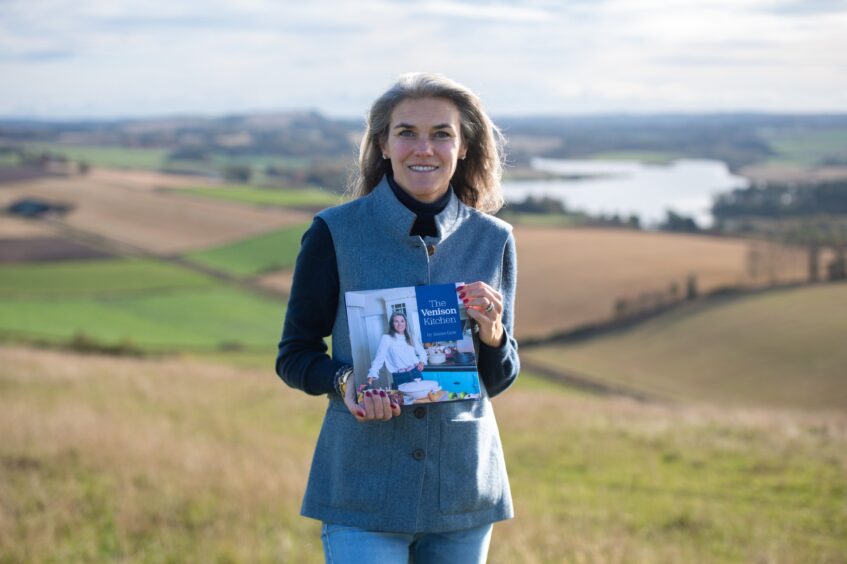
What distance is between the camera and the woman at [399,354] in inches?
98.0

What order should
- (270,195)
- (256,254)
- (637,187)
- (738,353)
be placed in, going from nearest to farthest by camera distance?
(738,353) → (256,254) → (270,195) → (637,187)

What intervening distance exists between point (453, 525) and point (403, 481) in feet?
0.67

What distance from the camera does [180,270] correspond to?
44.5 meters

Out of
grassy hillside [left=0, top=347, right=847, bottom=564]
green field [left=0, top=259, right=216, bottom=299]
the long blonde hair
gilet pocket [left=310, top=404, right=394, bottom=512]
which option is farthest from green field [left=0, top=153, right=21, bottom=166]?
gilet pocket [left=310, top=404, right=394, bottom=512]

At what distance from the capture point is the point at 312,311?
8.54ft

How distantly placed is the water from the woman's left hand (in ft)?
155

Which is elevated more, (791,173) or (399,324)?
(791,173)

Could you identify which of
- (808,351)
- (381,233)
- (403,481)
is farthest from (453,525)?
(808,351)

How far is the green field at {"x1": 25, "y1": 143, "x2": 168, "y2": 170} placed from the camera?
79.6 metres

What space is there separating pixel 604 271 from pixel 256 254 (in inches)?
730

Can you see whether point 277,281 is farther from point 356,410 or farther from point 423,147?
point 356,410

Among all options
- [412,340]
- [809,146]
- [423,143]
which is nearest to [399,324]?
[412,340]

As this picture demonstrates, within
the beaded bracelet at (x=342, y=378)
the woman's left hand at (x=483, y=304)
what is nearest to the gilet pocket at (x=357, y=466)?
the beaded bracelet at (x=342, y=378)

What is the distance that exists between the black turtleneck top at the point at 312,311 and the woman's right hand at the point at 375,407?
0.15 metres
